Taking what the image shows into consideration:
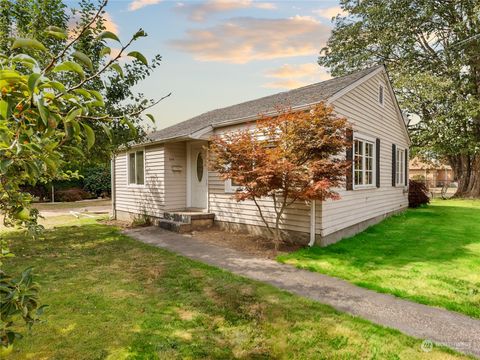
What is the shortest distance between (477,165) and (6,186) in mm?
26654

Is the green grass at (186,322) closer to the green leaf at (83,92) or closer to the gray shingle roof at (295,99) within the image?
the green leaf at (83,92)

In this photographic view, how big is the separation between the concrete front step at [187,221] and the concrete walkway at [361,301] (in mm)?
2315

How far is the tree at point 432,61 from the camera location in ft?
64.7

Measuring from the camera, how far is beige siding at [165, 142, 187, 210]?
11.0 meters

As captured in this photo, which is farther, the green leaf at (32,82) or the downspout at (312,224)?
the downspout at (312,224)

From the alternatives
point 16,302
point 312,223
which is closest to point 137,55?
point 16,302

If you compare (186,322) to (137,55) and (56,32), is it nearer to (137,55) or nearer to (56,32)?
(137,55)

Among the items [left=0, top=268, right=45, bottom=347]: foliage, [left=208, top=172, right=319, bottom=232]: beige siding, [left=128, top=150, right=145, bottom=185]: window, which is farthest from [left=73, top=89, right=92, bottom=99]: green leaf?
[left=128, top=150, right=145, bottom=185]: window

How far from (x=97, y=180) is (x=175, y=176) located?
15766 mm

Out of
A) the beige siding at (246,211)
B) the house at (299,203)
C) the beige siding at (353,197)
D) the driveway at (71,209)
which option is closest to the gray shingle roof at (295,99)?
the house at (299,203)

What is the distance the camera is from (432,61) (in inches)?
→ 863

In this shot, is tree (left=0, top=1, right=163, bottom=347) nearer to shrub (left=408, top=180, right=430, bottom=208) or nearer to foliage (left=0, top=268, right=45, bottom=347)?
foliage (left=0, top=268, right=45, bottom=347)

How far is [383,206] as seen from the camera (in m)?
11.8

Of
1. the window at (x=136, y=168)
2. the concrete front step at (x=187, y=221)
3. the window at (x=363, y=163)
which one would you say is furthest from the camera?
the window at (x=136, y=168)
